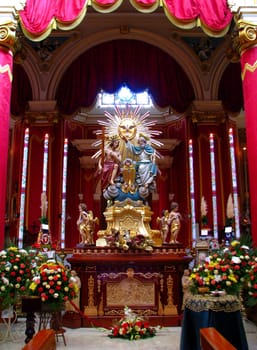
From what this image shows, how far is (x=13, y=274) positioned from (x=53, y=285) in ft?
1.86

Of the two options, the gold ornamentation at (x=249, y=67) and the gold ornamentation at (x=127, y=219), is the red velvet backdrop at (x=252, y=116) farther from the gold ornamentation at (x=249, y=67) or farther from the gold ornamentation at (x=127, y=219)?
the gold ornamentation at (x=127, y=219)

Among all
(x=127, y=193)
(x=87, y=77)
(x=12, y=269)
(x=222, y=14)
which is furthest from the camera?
(x=87, y=77)

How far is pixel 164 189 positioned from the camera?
1400 centimetres

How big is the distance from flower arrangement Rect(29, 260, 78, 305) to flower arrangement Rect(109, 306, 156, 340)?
1024 millimetres

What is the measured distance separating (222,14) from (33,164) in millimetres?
7141

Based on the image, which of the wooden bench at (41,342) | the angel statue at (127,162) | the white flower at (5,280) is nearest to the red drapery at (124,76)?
the angel statue at (127,162)

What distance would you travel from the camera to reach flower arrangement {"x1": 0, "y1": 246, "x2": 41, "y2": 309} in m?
5.74

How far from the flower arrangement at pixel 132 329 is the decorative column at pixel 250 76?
2.14m

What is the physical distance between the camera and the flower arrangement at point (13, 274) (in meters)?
5.74

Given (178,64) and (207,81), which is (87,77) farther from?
(207,81)

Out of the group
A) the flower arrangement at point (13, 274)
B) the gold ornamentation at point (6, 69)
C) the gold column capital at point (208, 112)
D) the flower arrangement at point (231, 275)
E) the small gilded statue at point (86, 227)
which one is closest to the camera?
the flower arrangement at point (231, 275)

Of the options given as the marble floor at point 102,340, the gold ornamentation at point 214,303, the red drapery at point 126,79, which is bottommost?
the marble floor at point 102,340

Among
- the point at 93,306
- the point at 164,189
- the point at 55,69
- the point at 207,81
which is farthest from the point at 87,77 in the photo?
the point at 93,306

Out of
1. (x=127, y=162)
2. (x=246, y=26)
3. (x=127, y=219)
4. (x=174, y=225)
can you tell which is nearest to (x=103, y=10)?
(x=246, y=26)
